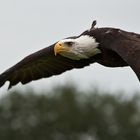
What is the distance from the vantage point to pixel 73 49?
77.4 ft

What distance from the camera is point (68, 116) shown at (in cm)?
5609

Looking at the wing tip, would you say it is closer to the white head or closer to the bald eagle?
the bald eagle

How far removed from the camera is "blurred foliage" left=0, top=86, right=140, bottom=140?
2164 inches

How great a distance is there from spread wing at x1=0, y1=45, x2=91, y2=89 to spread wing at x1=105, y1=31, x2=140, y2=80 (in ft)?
5.44

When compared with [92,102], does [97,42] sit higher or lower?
higher

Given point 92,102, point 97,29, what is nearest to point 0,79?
point 97,29

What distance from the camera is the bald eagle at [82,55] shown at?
73.8ft

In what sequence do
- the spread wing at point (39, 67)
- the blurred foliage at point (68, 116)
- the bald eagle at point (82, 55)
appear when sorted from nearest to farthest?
the bald eagle at point (82, 55)
the spread wing at point (39, 67)
the blurred foliage at point (68, 116)

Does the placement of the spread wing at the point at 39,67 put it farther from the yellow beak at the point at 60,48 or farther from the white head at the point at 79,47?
the yellow beak at the point at 60,48

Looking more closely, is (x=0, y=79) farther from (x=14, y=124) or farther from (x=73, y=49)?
(x=14, y=124)

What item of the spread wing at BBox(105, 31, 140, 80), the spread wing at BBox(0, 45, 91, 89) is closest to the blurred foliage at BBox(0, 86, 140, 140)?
the spread wing at BBox(0, 45, 91, 89)

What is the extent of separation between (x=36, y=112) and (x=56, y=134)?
10.3 ft

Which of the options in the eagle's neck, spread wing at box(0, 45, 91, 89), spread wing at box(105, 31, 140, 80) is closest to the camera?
spread wing at box(105, 31, 140, 80)

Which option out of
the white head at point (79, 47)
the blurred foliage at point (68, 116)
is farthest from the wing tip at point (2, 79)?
the blurred foliage at point (68, 116)
